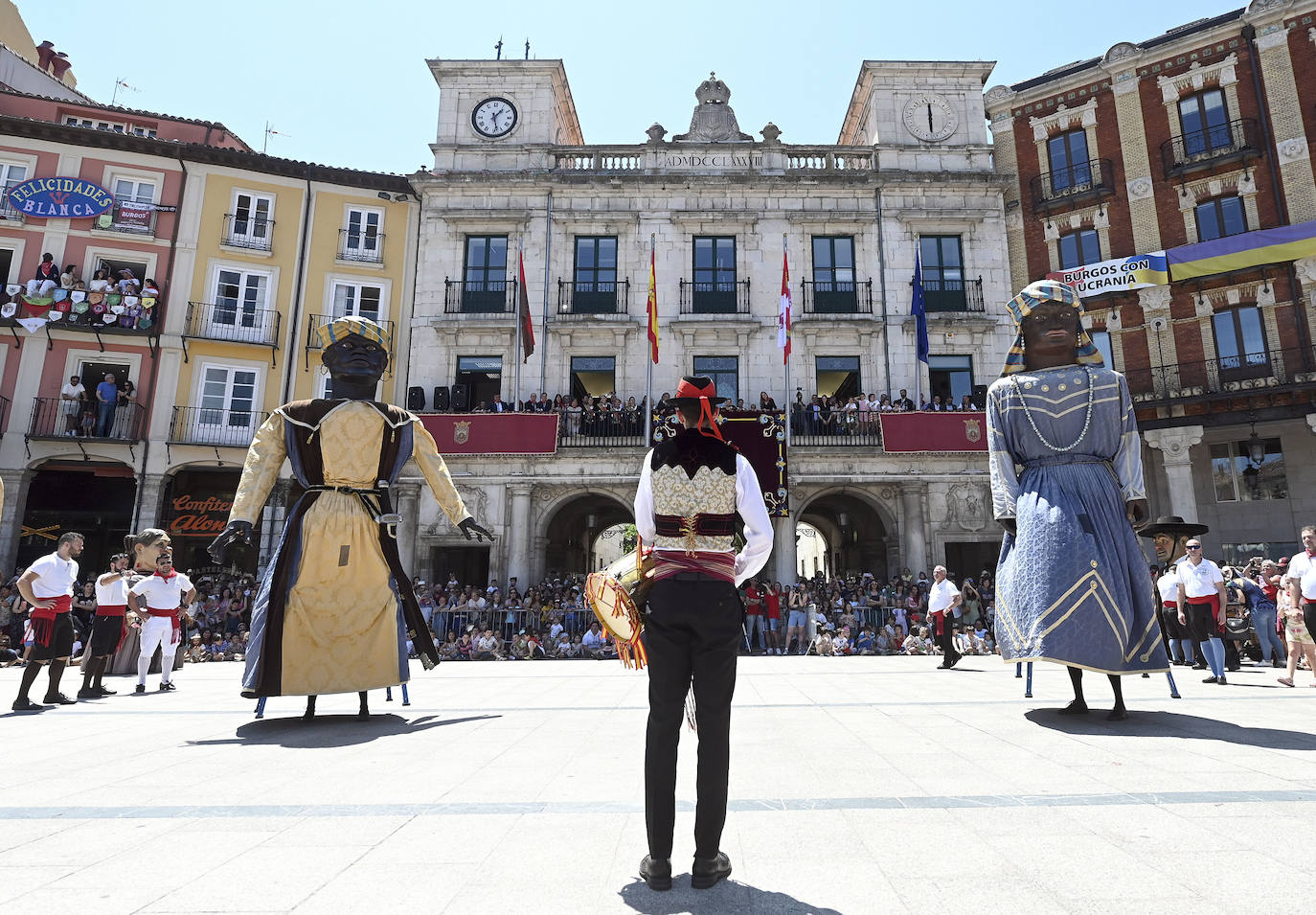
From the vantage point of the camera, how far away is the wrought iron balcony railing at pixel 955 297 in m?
21.7

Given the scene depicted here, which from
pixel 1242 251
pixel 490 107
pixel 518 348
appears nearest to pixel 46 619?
pixel 518 348

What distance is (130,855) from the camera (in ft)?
8.21

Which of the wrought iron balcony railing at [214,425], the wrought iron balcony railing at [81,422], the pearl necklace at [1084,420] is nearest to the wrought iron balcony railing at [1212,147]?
the pearl necklace at [1084,420]

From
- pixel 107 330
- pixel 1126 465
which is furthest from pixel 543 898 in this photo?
pixel 107 330

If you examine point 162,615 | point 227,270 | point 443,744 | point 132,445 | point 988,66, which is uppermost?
point 988,66

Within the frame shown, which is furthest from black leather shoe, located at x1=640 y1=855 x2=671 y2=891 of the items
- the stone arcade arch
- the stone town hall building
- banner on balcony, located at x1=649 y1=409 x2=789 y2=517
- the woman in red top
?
the stone arcade arch

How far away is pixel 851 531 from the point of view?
2342 cm

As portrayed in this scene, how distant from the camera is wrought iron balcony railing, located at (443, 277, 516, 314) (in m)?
21.7

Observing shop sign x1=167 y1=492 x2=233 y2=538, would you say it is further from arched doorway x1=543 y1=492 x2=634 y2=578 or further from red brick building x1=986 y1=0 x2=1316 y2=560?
red brick building x1=986 y1=0 x2=1316 y2=560

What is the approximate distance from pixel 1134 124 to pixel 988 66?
460cm

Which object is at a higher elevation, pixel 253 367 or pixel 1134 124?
pixel 1134 124

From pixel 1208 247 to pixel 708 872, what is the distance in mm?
24172

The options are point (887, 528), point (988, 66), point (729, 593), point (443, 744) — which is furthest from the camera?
point (988, 66)

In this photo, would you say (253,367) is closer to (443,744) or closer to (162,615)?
(162,615)
